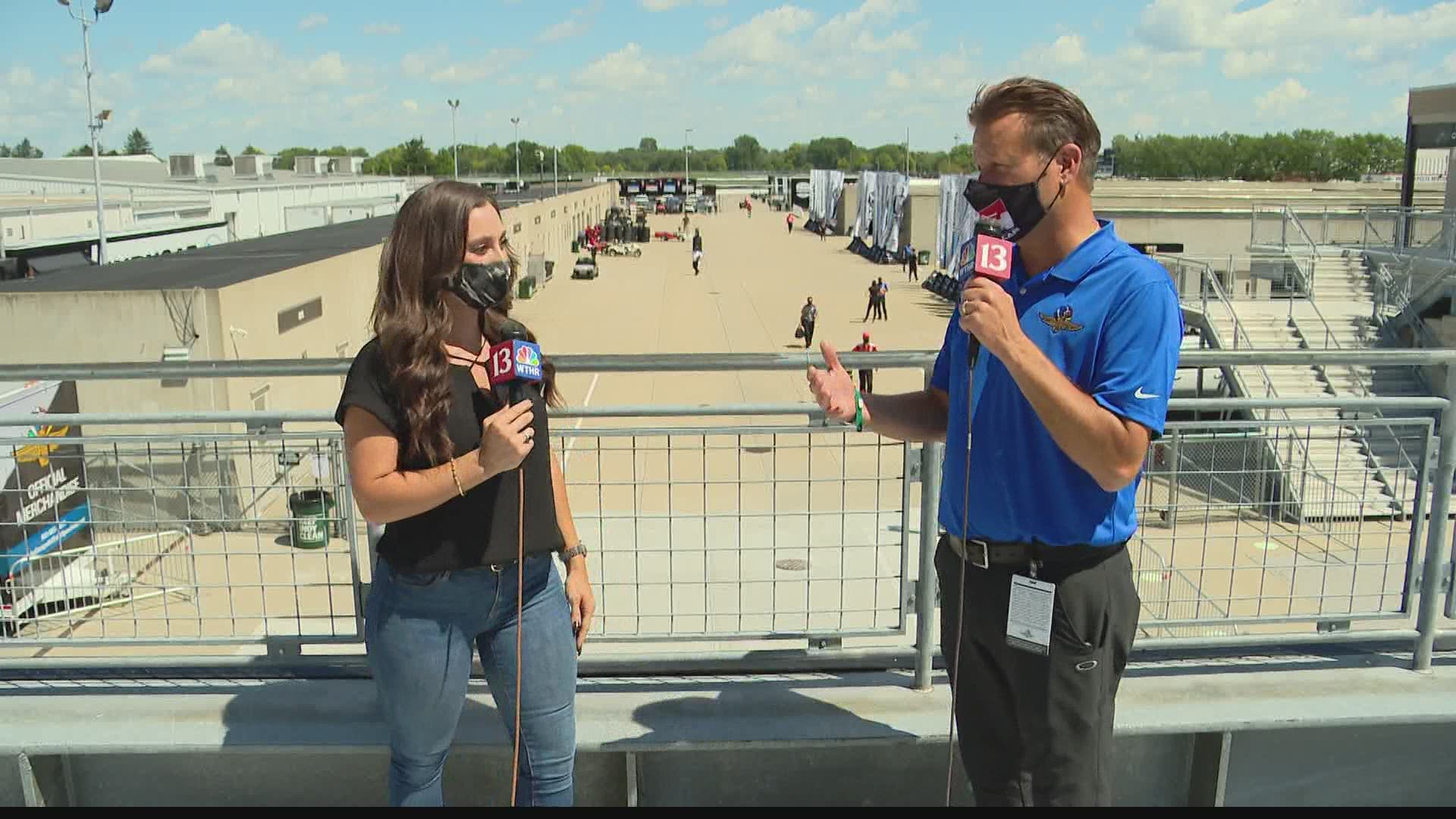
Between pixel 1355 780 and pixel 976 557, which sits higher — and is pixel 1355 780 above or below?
below

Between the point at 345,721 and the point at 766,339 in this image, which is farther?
the point at 766,339

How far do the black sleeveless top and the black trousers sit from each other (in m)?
1.05

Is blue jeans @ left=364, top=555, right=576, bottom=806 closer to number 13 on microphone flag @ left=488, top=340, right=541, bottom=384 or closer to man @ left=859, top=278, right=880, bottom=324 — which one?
number 13 on microphone flag @ left=488, top=340, right=541, bottom=384

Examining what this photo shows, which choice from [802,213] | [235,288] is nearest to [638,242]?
[802,213]

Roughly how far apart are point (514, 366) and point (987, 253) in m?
1.04

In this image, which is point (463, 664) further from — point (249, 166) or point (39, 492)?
point (249, 166)

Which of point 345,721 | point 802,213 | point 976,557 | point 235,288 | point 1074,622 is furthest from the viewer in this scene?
point 802,213

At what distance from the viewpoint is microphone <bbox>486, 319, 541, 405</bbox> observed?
92.4 inches

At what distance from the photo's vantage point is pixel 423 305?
7.82 feet

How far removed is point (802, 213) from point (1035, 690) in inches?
3717

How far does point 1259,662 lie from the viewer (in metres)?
3.68

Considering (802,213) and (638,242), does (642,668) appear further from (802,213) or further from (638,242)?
(802,213)

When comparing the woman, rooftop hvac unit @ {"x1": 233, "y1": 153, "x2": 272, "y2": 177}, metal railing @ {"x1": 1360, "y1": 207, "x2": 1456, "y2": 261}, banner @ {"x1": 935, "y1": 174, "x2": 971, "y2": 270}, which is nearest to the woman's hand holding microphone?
the woman

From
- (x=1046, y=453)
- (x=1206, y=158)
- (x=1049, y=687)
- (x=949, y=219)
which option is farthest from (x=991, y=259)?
(x=1206, y=158)
